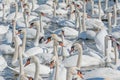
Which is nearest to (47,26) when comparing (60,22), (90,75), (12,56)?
(60,22)

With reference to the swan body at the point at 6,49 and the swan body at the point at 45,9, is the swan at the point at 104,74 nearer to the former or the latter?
the swan body at the point at 6,49

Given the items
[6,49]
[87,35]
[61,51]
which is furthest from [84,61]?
[87,35]

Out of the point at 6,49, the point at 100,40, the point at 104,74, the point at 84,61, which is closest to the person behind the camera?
the point at 104,74

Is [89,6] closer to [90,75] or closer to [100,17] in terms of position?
[100,17]

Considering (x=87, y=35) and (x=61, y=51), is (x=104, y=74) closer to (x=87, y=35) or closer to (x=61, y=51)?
(x=61, y=51)

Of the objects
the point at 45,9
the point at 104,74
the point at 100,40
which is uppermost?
the point at 45,9

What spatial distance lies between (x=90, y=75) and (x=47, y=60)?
106 inches

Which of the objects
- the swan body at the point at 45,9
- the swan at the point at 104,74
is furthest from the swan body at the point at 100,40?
the swan body at the point at 45,9

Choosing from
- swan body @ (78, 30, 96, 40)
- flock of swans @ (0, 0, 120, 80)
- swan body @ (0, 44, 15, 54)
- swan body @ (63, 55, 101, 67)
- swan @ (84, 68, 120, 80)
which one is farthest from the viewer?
swan body @ (78, 30, 96, 40)

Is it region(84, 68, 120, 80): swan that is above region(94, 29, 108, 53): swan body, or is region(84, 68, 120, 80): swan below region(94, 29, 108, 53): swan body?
below

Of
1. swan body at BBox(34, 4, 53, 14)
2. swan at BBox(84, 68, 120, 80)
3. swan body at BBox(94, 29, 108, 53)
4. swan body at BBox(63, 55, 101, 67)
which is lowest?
swan at BBox(84, 68, 120, 80)

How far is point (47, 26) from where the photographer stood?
25766mm

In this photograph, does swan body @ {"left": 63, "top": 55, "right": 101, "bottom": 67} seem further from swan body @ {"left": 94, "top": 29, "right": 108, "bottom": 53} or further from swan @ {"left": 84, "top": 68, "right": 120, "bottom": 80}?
swan @ {"left": 84, "top": 68, "right": 120, "bottom": 80}

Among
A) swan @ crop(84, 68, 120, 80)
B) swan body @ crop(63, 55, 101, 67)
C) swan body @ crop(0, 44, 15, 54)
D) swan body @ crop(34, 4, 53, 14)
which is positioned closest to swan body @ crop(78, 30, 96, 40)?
swan body @ crop(0, 44, 15, 54)
